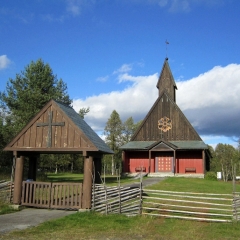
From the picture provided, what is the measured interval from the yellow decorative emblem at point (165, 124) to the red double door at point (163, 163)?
3264mm

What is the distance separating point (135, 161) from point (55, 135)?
2381cm

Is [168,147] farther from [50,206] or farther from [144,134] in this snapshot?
[50,206]

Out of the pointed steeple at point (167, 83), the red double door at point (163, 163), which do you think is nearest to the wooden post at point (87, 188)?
the red double door at point (163, 163)

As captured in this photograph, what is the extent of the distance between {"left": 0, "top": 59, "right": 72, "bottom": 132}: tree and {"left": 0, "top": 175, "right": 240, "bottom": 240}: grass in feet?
83.0

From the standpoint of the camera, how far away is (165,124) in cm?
3653

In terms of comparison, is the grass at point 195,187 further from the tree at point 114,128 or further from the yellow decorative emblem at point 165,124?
the tree at point 114,128

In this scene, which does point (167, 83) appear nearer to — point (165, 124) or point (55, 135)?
point (165, 124)

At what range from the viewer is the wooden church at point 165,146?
111 ft

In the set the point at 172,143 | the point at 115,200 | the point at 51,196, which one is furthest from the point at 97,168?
the point at 172,143

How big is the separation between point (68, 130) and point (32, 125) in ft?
5.83

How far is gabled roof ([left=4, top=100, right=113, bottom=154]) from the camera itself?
1313 centimetres

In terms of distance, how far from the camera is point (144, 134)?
37125mm

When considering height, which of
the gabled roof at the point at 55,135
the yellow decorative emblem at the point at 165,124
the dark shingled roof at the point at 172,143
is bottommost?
the gabled roof at the point at 55,135

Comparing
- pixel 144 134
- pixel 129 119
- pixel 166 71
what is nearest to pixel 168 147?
pixel 144 134
